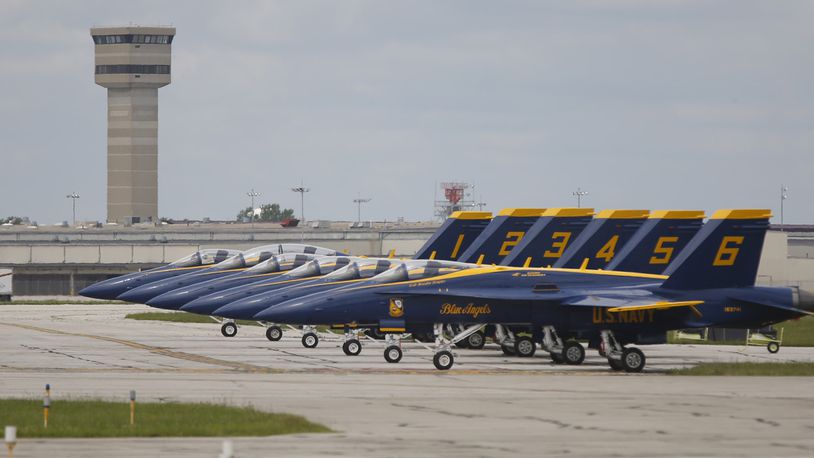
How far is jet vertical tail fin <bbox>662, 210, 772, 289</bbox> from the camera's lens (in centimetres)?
3744

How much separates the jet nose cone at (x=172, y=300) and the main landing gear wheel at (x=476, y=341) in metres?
10.1

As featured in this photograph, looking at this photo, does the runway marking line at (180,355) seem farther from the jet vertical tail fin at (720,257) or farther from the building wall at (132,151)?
the building wall at (132,151)

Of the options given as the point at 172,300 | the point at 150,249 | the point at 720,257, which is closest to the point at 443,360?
the point at 720,257

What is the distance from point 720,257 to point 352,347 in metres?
10.7

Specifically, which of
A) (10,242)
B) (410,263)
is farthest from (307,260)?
(10,242)

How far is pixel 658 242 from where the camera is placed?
41.2 metres

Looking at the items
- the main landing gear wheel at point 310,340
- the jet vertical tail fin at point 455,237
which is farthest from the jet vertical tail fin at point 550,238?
the main landing gear wheel at point 310,340

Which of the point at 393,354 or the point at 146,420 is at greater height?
the point at 393,354

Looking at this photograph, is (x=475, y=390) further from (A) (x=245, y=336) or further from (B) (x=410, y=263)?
(A) (x=245, y=336)

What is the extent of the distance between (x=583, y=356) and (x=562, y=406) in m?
11.6

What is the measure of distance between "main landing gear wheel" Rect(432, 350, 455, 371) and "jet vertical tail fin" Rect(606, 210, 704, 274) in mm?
7187

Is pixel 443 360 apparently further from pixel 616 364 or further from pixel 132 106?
pixel 132 106

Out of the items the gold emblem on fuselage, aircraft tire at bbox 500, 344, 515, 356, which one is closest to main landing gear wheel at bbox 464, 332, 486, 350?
aircraft tire at bbox 500, 344, 515, 356

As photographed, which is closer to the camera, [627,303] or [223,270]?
[627,303]
